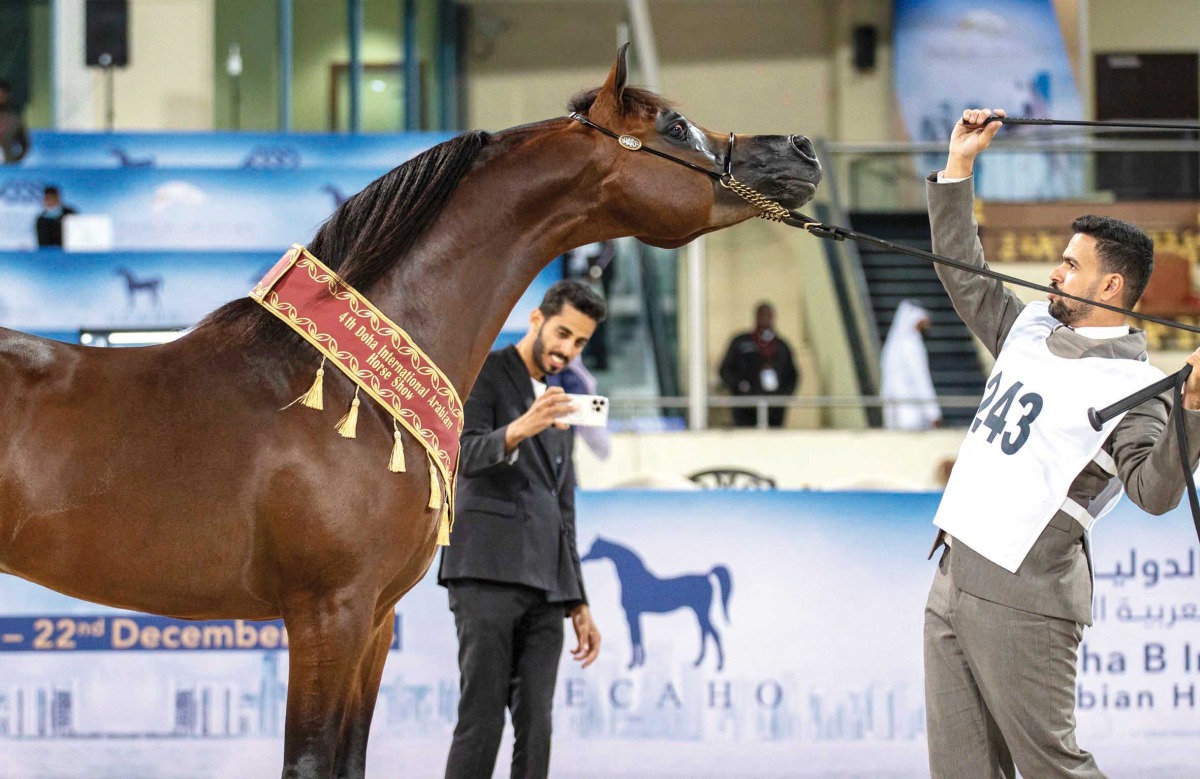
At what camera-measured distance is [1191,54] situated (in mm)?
13781

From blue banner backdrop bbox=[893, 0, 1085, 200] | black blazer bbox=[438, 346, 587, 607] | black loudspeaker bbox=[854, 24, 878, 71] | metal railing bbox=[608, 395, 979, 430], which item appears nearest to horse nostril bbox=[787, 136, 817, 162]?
black blazer bbox=[438, 346, 587, 607]

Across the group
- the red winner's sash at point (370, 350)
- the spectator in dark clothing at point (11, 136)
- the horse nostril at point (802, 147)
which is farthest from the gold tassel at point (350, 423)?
the spectator in dark clothing at point (11, 136)

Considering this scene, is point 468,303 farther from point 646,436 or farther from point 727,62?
point 727,62

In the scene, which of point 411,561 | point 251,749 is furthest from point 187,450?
point 251,749

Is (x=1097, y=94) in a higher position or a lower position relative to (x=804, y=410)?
higher

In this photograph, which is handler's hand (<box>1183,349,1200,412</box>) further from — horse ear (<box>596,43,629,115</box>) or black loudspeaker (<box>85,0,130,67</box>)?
black loudspeaker (<box>85,0,130,67</box>)

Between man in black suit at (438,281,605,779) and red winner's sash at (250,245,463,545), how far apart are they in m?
0.76

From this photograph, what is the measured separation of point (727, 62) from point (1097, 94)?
410 cm

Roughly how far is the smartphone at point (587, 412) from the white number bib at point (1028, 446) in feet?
3.38

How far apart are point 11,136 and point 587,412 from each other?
782 centimetres

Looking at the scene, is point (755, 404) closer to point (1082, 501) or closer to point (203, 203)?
point (203, 203)

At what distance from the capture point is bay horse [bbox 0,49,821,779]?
87.8 inches

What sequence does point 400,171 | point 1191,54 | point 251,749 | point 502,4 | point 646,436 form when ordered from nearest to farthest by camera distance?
1. point 400,171
2. point 251,749
3. point 646,436
4. point 1191,54
5. point 502,4

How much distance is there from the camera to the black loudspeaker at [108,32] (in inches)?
402
